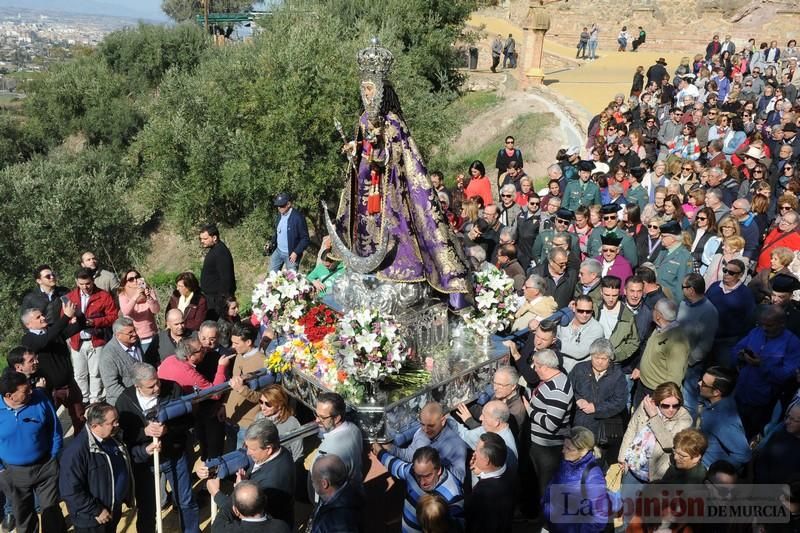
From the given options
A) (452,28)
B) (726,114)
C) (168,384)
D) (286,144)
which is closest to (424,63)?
(452,28)

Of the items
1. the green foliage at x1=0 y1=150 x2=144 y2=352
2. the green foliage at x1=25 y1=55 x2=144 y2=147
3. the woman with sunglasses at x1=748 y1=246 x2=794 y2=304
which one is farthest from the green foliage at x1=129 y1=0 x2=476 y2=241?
the woman with sunglasses at x1=748 y1=246 x2=794 y2=304

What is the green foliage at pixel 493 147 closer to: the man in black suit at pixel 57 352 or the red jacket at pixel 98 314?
the red jacket at pixel 98 314

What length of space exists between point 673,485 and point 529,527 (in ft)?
5.93

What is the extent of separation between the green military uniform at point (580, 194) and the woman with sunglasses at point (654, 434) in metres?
6.01

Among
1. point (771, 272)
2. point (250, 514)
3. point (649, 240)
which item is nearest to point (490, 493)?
point (250, 514)

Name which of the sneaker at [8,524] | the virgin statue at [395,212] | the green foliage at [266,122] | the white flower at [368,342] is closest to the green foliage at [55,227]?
the green foliage at [266,122]

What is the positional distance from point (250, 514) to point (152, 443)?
5.64ft

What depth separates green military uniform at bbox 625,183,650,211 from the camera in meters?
10.9

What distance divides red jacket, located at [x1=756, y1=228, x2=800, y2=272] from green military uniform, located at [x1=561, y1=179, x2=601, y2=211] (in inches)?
118

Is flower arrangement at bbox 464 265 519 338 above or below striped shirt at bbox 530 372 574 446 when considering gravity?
above

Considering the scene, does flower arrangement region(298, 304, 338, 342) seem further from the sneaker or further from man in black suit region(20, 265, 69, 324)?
the sneaker

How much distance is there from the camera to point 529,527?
626 cm

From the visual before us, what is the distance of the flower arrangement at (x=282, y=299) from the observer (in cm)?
689

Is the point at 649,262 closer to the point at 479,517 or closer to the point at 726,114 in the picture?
the point at 479,517
